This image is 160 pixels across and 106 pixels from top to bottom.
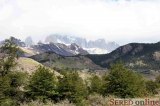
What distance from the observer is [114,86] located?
221 ft

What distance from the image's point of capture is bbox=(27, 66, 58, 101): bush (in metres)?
70.2

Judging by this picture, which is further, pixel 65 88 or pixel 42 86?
pixel 42 86

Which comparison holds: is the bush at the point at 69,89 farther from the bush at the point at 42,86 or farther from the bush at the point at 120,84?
the bush at the point at 120,84

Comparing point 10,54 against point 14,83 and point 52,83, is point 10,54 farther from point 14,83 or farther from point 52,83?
point 52,83

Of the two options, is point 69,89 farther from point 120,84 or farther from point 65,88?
point 120,84

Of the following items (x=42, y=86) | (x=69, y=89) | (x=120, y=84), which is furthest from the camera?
(x=42, y=86)

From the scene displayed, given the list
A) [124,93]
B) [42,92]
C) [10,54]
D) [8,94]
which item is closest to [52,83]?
[42,92]

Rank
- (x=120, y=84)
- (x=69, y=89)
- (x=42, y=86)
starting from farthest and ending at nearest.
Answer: (x=42, y=86) → (x=69, y=89) → (x=120, y=84)

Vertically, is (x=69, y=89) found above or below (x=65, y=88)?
below

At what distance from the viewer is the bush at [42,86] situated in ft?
230

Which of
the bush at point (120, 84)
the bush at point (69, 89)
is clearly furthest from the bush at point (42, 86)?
the bush at point (120, 84)

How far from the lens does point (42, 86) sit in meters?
71.6

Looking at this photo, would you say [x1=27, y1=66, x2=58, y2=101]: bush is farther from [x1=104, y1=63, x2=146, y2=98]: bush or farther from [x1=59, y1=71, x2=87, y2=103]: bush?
[x1=104, y1=63, x2=146, y2=98]: bush

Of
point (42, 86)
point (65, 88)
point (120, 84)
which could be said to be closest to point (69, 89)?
point (65, 88)
